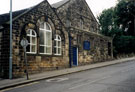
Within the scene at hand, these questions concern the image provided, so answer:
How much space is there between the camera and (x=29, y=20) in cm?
1589

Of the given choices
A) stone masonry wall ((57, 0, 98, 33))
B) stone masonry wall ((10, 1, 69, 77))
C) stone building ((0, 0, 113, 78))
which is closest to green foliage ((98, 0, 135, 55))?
stone masonry wall ((57, 0, 98, 33))

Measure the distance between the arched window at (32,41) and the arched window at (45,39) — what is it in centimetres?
74

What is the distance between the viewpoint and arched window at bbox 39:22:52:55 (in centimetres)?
1727

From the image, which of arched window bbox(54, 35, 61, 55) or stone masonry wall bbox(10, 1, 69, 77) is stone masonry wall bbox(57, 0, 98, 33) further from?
arched window bbox(54, 35, 61, 55)

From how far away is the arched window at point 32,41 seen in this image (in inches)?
623

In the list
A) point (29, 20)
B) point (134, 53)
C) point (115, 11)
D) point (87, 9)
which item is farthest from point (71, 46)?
point (115, 11)

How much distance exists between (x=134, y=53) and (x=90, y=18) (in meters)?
16.8

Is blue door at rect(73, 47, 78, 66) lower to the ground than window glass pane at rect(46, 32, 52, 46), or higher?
lower

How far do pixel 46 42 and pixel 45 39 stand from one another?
32 centimetres

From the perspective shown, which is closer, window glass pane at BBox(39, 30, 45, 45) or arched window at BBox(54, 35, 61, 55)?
window glass pane at BBox(39, 30, 45, 45)

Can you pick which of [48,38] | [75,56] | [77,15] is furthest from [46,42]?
[77,15]

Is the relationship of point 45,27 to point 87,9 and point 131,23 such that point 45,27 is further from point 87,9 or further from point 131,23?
point 131,23

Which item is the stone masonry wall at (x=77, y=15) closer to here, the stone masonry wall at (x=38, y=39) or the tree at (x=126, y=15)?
the stone masonry wall at (x=38, y=39)

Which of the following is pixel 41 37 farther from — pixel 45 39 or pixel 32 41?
pixel 32 41
